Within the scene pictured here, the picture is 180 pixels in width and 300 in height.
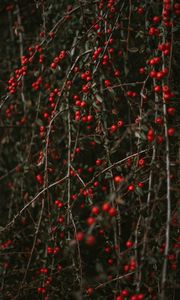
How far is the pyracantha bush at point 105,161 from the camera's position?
121 centimetres

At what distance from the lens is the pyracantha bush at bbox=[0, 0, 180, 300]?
1207mm

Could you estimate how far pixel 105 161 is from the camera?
1.64m

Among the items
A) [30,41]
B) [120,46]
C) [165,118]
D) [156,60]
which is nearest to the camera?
[165,118]

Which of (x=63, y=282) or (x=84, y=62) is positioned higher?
(x=84, y=62)

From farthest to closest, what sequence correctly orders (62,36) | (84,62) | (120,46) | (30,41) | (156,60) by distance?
(30,41), (62,36), (120,46), (84,62), (156,60)

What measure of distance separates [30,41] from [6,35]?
422 mm

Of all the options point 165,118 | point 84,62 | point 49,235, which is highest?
point 84,62

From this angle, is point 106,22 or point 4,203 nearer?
point 106,22

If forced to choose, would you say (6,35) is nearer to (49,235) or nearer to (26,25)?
(26,25)

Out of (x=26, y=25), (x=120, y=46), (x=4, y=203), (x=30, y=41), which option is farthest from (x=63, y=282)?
(x=26, y=25)

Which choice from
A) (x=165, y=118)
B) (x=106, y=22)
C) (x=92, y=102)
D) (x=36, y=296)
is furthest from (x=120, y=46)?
(x=36, y=296)

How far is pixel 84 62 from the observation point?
169 cm

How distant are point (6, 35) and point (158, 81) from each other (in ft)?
5.88

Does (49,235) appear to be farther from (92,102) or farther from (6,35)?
(6,35)
